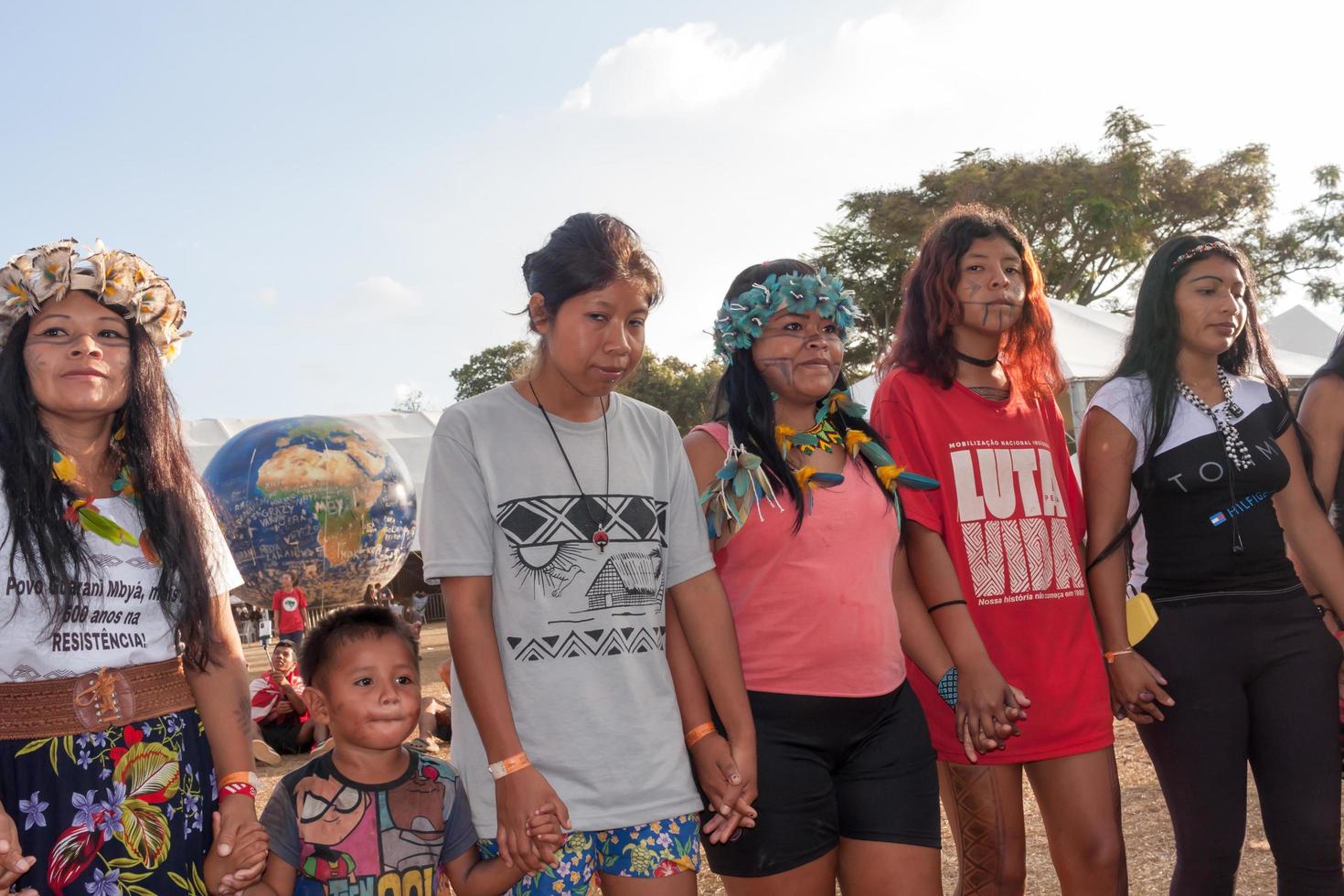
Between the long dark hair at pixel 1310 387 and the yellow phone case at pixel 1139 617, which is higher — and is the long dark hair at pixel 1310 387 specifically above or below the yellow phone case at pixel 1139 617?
above

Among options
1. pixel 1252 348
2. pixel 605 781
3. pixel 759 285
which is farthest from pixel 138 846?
pixel 1252 348

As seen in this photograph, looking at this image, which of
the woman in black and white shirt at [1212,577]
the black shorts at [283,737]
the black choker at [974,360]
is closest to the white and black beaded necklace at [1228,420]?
the woman in black and white shirt at [1212,577]

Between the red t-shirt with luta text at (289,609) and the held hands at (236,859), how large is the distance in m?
11.8

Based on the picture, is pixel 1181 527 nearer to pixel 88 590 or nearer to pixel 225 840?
pixel 225 840

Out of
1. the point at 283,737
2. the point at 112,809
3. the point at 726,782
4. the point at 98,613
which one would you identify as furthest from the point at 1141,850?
the point at 283,737

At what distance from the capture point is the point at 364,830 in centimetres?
253

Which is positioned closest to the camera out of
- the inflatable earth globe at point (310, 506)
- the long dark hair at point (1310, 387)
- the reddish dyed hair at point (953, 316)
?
the reddish dyed hair at point (953, 316)

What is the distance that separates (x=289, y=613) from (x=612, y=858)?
1223 centimetres

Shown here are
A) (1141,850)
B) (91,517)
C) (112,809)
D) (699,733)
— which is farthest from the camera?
(1141,850)

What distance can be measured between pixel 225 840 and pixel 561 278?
137cm

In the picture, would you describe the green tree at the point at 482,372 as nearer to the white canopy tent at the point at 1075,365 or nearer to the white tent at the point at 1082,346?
the white canopy tent at the point at 1075,365

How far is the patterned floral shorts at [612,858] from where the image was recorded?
229 centimetres

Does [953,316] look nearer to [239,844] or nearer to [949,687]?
[949,687]

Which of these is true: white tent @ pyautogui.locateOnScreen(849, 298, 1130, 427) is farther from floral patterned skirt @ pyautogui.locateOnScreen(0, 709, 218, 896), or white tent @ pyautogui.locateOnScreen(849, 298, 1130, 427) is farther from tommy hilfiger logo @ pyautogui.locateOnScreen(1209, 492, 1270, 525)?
floral patterned skirt @ pyautogui.locateOnScreen(0, 709, 218, 896)
